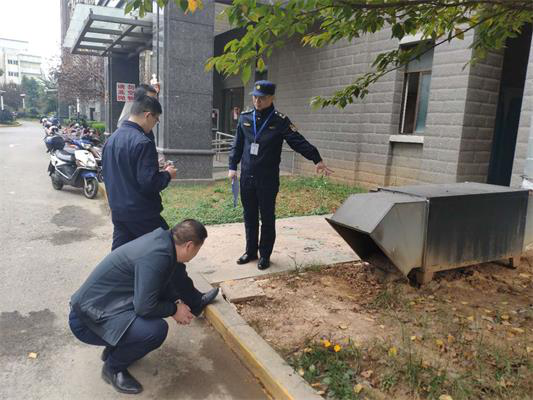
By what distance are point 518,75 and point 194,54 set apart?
6823 mm

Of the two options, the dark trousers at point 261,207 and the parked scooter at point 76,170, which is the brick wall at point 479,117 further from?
the parked scooter at point 76,170

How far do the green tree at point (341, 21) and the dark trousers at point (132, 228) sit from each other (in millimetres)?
1382

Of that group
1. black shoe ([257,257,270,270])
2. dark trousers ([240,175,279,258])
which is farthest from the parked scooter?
black shoe ([257,257,270,270])

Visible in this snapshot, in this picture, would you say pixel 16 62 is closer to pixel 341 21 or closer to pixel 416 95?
pixel 416 95

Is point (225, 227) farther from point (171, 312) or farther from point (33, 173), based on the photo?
point (33, 173)

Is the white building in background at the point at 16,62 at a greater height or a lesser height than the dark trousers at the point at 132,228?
greater

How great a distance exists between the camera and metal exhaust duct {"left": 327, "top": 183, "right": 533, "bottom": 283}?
398 centimetres

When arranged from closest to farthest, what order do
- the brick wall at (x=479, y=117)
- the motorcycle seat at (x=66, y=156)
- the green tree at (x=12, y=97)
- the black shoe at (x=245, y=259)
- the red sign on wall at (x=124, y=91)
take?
the black shoe at (x=245, y=259) < the brick wall at (x=479, y=117) < the motorcycle seat at (x=66, y=156) < the red sign on wall at (x=124, y=91) < the green tree at (x=12, y=97)

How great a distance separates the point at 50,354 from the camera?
3.42 m

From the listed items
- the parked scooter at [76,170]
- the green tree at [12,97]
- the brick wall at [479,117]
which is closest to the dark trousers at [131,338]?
the brick wall at [479,117]

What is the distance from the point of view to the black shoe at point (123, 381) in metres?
2.95

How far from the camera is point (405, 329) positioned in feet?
12.0

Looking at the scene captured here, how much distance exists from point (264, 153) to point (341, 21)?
5.26 feet

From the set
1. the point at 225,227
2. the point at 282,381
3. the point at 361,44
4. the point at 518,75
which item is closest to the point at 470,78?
the point at 518,75
